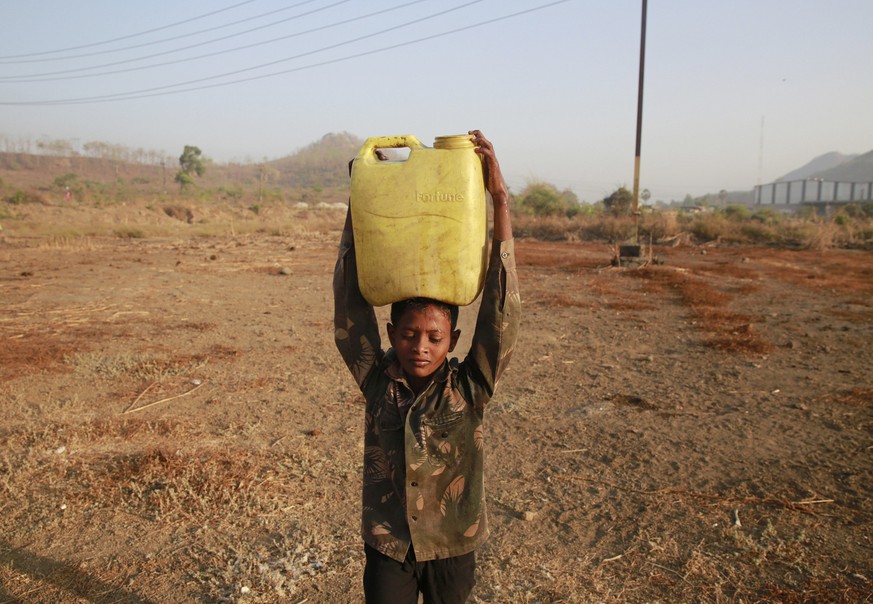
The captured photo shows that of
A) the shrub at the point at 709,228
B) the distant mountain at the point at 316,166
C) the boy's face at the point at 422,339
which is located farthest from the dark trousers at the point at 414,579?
the distant mountain at the point at 316,166

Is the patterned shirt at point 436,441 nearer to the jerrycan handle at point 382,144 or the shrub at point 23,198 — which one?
the jerrycan handle at point 382,144

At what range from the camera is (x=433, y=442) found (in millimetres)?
1599

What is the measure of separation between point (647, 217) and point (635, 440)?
22.3 meters

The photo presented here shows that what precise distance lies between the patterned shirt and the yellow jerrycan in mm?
96

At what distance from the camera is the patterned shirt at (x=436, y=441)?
1.58 metres

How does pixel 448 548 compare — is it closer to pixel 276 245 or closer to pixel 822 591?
pixel 822 591

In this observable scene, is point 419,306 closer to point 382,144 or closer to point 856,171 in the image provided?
point 382,144

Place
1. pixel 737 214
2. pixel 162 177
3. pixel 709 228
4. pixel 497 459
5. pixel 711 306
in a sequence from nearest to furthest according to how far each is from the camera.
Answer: pixel 497 459
pixel 711 306
pixel 709 228
pixel 737 214
pixel 162 177

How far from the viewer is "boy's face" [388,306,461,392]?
5.24ft

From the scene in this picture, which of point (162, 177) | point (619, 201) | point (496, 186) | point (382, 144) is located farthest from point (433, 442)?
point (162, 177)

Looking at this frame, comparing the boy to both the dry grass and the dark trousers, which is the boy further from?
the dry grass

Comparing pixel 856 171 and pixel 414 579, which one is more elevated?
pixel 856 171

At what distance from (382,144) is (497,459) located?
8.03 feet

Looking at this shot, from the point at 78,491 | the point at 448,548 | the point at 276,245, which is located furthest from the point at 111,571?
the point at 276,245
